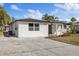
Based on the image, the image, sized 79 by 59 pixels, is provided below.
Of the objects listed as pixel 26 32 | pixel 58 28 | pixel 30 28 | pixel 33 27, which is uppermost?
pixel 33 27

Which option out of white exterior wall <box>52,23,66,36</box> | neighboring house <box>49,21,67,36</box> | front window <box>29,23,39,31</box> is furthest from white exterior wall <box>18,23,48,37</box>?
white exterior wall <box>52,23,66,36</box>

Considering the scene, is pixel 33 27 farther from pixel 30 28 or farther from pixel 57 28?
pixel 57 28

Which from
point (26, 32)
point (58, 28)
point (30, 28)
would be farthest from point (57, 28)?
point (26, 32)

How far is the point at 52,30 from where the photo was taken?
2911 centimetres

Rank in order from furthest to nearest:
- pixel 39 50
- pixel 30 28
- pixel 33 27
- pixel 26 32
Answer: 1. pixel 33 27
2. pixel 30 28
3. pixel 26 32
4. pixel 39 50

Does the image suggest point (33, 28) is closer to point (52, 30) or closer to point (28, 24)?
point (28, 24)

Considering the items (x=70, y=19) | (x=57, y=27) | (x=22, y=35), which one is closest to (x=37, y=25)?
(x=22, y=35)

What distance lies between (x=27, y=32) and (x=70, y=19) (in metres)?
26.6

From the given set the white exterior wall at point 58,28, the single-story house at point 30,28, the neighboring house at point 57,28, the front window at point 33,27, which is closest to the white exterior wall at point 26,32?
the single-story house at point 30,28

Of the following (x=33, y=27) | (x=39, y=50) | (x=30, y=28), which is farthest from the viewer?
(x=33, y=27)

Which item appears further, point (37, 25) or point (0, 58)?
point (37, 25)

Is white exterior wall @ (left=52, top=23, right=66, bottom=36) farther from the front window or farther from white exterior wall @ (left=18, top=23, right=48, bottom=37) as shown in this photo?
the front window

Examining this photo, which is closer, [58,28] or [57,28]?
[57,28]

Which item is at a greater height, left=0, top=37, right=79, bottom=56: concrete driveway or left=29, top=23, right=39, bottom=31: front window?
left=29, top=23, right=39, bottom=31: front window
